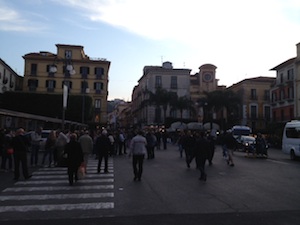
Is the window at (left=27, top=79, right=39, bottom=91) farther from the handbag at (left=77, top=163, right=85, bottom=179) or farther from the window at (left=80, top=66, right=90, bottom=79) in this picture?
the handbag at (left=77, top=163, right=85, bottom=179)

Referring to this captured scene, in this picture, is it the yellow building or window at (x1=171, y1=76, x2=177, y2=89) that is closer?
the yellow building

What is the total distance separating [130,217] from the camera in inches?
265

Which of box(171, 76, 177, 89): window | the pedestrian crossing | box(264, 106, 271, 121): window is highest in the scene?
box(171, 76, 177, 89): window

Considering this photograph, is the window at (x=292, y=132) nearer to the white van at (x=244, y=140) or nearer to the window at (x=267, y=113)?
the white van at (x=244, y=140)

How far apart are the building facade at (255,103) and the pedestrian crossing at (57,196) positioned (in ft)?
206

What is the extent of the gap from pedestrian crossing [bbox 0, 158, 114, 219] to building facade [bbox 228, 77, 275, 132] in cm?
6283

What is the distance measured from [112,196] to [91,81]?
61.1m

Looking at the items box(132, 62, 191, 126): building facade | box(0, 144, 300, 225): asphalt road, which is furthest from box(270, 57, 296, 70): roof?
box(0, 144, 300, 225): asphalt road

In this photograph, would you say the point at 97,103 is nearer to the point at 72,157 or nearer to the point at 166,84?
the point at 166,84

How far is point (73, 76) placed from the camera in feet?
222

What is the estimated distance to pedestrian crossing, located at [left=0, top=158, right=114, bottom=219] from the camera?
24.6 feet

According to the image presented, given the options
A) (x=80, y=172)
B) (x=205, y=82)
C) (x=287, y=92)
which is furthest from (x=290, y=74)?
(x=80, y=172)

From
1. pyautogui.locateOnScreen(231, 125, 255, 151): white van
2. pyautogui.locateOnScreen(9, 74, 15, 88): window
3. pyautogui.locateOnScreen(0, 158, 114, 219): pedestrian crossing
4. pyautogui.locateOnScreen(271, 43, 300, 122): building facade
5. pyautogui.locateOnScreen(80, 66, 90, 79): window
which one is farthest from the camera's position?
pyautogui.locateOnScreen(80, 66, 90, 79): window

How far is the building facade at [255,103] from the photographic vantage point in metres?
71.4
